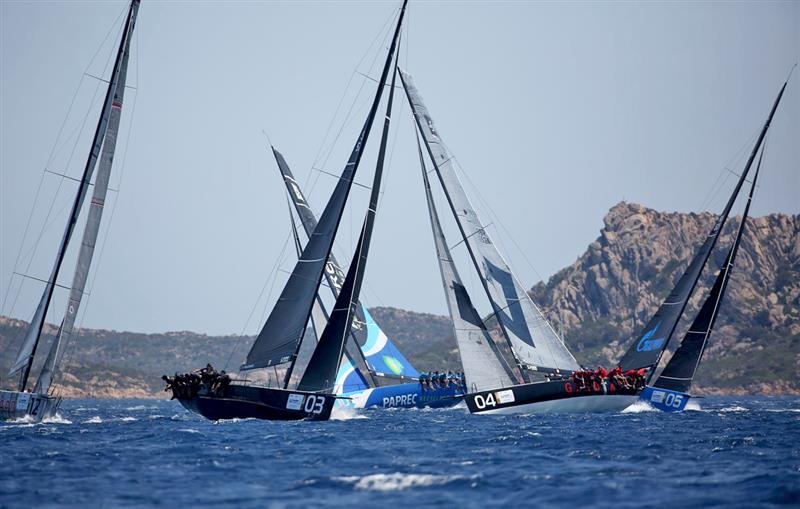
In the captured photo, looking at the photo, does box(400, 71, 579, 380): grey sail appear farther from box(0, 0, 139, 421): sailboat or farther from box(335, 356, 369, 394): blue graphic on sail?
box(0, 0, 139, 421): sailboat

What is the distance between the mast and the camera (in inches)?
1565

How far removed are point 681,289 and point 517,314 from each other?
1167 cm

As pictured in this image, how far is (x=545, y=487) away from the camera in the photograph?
66.5 feet

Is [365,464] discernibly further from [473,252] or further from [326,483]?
[473,252]

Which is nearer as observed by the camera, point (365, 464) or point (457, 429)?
point (365, 464)

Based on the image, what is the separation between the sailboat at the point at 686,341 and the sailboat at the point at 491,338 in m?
5.74

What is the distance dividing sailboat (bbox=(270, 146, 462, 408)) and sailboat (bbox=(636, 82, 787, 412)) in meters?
11.4

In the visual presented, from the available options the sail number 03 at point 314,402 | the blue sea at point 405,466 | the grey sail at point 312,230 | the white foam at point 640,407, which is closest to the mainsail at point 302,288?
the sail number 03 at point 314,402

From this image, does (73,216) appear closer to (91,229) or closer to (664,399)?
(91,229)

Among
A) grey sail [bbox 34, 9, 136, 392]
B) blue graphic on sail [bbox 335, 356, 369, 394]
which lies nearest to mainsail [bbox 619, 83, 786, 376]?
blue graphic on sail [bbox 335, 356, 369, 394]

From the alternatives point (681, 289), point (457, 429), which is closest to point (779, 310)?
point (681, 289)

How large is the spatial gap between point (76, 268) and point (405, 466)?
21169 millimetres

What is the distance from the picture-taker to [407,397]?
187 feet

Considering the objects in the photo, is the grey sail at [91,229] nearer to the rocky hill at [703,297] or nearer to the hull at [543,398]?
the hull at [543,398]
